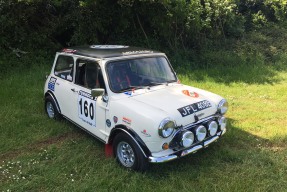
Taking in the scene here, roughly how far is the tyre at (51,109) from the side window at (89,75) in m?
1.10

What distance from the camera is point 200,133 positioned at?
4316mm

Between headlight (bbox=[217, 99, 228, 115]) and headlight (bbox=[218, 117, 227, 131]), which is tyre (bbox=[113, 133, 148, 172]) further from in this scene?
headlight (bbox=[217, 99, 228, 115])

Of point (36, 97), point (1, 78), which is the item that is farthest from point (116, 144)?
point (1, 78)

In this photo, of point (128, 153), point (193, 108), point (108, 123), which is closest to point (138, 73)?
point (108, 123)

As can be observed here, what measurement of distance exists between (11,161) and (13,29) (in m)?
6.97

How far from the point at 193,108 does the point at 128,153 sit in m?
1.14

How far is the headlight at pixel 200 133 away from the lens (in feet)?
14.0

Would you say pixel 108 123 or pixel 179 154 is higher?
pixel 108 123

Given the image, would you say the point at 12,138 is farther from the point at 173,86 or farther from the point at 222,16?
the point at 222,16

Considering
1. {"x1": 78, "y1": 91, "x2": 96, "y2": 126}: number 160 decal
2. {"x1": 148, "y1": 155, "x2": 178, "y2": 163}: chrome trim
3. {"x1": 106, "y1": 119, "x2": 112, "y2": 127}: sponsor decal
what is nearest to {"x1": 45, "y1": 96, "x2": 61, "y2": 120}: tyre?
{"x1": 78, "y1": 91, "x2": 96, "y2": 126}: number 160 decal

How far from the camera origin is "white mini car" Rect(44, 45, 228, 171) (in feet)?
13.3

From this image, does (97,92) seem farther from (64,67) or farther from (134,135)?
(64,67)

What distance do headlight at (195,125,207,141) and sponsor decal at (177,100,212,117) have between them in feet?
0.81

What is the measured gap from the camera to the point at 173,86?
5.12 metres
